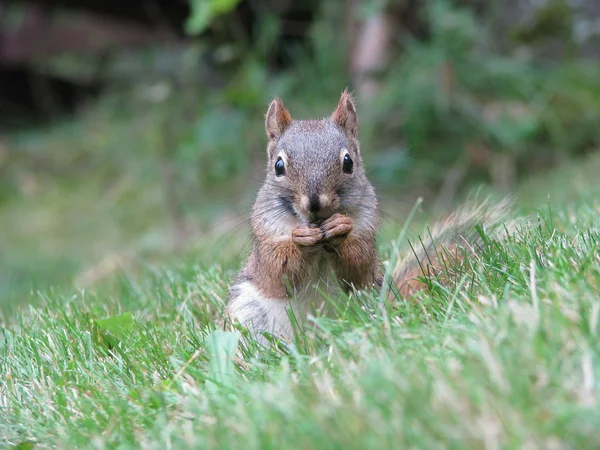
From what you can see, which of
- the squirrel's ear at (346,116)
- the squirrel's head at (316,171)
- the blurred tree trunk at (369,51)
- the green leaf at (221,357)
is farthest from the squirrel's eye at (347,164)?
the blurred tree trunk at (369,51)

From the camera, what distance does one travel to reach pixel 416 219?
5.10 m

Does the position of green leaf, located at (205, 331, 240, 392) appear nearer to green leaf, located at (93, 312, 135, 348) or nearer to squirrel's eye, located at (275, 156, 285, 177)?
green leaf, located at (93, 312, 135, 348)

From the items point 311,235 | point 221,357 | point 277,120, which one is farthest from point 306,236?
point 277,120

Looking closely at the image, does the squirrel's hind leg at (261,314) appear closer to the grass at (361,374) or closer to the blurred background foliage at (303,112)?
the grass at (361,374)

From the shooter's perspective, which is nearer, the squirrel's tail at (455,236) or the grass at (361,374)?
the grass at (361,374)

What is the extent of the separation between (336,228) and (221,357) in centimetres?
55

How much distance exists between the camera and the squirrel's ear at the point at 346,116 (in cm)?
280

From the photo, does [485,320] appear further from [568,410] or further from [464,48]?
[464,48]

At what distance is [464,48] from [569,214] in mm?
2896

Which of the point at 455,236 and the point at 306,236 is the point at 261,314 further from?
the point at 455,236

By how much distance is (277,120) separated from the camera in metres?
2.80

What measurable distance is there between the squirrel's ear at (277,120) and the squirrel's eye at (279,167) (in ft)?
0.90

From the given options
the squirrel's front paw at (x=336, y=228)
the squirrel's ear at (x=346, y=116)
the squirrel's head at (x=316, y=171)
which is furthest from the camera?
the squirrel's ear at (x=346, y=116)

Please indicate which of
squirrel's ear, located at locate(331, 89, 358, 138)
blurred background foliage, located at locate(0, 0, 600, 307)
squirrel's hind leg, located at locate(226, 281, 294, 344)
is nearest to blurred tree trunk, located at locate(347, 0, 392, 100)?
blurred background foliage, located at locate(0, 0, 600, 307)
